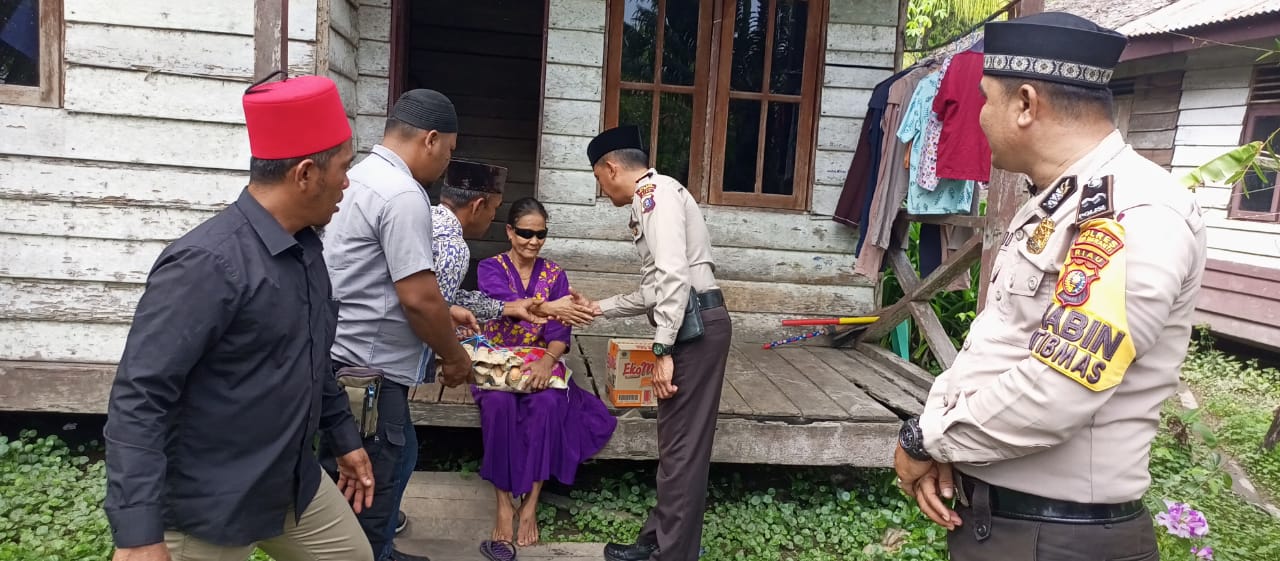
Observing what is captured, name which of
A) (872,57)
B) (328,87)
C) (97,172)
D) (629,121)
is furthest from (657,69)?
(328,87)

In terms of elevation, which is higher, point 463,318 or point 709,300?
point 709,300

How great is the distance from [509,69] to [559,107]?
262 centimetres

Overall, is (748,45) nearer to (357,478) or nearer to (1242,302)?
(357,478)

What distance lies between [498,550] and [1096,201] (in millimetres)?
2771

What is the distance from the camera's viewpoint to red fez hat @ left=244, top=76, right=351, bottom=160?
1756mm

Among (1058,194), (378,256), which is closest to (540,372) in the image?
(378,256)

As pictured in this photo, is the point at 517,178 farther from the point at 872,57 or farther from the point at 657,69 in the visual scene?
the point at 872,57

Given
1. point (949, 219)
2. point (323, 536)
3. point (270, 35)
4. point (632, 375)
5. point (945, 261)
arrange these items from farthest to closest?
1. point (949, 219)
2. point (945, 261)
3. point (632, 375)
4. point (270, 35)
5. point (323, 536)

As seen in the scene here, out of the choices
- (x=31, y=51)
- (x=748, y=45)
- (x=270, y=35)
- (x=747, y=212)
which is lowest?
(x=747, y=212)

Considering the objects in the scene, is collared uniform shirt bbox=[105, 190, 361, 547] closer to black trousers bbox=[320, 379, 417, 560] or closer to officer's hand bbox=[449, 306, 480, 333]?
black trousers bbox=[320, 379, 417, 560]

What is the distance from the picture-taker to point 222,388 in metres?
1.70

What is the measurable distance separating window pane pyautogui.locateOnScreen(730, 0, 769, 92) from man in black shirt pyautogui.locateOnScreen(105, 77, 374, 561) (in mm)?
3882

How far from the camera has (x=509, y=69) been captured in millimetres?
7559

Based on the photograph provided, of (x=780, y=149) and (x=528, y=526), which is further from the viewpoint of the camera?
(x=780, y=149)
